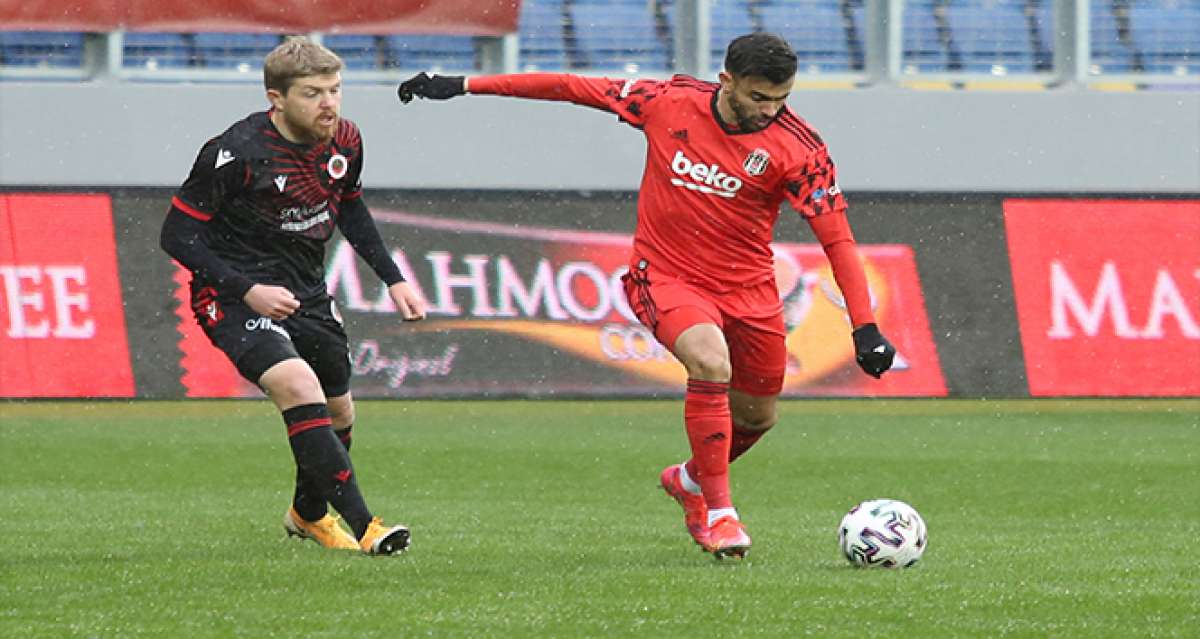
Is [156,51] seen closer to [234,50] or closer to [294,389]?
[234,50]

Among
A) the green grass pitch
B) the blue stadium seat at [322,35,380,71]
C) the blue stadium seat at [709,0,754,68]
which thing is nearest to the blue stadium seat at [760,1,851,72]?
the blue stadium seat at [709,0,754,68]

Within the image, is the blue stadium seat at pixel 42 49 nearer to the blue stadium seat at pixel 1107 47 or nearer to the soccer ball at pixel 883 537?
the blue stadium seat at pixel 1107 47

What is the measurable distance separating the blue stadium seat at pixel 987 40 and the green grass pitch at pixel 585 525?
205 inches

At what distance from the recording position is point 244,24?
17.5 metres

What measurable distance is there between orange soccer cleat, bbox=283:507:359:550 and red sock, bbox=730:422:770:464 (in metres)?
1.46

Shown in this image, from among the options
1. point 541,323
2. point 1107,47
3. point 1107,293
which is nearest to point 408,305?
point 541,323

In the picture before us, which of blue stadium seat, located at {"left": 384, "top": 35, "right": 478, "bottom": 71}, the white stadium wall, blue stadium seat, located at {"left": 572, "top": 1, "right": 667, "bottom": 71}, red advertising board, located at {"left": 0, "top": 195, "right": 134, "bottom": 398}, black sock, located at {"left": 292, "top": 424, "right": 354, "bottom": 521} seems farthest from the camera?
blue stadium seat, located at {"left": 572, "top": 1, "right": 667, "bottom": 71}

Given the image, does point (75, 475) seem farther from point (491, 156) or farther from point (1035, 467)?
point (491, 156)

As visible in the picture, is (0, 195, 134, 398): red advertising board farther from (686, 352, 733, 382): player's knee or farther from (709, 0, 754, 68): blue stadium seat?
(686, 352, 733, 382): player's knee

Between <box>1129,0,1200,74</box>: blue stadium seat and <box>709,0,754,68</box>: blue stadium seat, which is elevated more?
<box>709,0,754,68</box>: blue stadium seat

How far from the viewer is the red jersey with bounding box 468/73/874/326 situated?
22.7 feet

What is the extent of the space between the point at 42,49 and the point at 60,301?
145 inches

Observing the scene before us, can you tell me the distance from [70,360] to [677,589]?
10.1 metres

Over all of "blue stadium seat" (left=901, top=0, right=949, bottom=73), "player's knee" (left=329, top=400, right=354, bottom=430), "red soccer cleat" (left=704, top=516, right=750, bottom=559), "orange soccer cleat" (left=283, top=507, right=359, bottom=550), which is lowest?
"blue stadium seat" (left=901, top=0, right=949, bottom=73)
